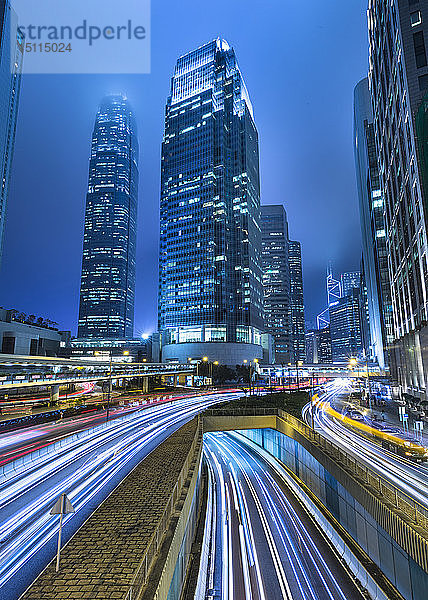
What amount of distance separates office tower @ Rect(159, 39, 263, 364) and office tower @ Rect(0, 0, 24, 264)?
6477 cm

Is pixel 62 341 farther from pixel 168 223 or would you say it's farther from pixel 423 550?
pixel 423 550

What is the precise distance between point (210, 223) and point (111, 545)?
470 feet

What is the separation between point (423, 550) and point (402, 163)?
223 ft

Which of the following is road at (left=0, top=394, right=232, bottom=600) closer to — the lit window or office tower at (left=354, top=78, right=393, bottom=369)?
the lit window

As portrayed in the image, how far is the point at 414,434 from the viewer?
1463 inches

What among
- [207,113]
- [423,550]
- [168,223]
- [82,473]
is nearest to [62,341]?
[168,223]

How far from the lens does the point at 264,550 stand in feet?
63.3

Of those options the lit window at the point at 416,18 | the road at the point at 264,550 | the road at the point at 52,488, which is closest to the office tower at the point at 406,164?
the lit window at the point at 416,18

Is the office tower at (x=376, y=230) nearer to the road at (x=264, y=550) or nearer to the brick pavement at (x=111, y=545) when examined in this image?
the road at (x=264, y=550)

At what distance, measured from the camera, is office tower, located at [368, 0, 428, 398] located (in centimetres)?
5272

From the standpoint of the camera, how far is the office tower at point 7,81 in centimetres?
11750

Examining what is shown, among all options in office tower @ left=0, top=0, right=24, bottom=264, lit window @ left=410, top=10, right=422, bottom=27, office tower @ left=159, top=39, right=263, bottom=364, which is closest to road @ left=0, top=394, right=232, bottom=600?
lit window @ left=410, top=10, right=422, bottom=27

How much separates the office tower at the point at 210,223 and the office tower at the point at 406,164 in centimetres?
7148

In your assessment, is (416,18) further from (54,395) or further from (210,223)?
(210,223)
